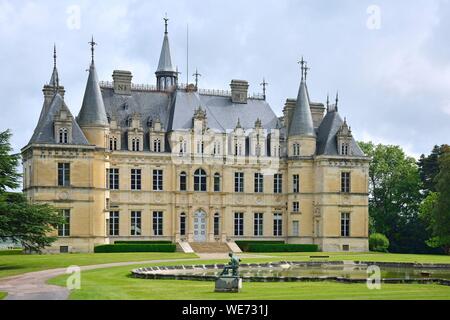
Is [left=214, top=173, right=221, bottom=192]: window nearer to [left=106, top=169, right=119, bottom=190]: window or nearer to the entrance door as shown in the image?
the entrance door

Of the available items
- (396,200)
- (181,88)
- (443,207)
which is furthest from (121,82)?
(396,200)

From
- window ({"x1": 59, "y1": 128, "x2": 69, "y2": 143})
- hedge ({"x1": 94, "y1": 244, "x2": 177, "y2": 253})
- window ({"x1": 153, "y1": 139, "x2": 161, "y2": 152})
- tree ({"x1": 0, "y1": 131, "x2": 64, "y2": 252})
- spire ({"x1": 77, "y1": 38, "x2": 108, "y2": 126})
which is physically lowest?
hedge ({"x1": 94, "y1": 244, "x2": 177, "y2": 253})

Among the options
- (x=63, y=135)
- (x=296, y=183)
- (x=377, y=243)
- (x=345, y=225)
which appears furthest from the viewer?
(x=377, y=243)

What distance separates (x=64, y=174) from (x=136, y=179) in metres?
7.04

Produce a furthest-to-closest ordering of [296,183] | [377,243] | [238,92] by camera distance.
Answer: [377,243] < [238,92] < [296,183]

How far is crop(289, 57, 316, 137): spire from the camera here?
7212cm

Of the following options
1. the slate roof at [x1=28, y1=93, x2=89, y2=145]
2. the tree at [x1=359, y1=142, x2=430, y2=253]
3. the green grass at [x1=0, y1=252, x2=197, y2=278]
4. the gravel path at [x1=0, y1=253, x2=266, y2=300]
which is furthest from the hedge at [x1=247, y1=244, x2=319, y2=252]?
the gravel path at [x1=0, y1=253, x2=266, y2=300]

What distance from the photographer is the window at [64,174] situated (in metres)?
63.6

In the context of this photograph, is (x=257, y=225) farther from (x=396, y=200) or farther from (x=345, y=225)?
(x=396, y=200)

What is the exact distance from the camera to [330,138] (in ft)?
237

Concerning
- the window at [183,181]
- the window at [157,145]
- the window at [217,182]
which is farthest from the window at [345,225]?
the window at [157,145]

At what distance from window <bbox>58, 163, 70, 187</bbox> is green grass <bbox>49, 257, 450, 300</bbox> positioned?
87.6 feet

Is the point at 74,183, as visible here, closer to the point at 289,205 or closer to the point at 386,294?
the point at 289,205
